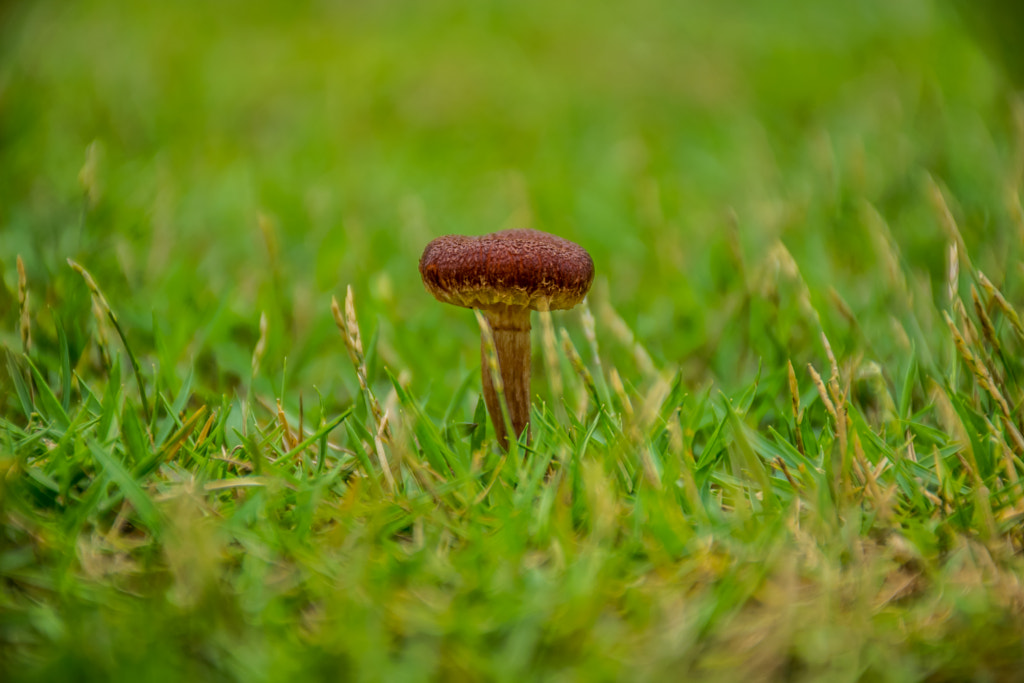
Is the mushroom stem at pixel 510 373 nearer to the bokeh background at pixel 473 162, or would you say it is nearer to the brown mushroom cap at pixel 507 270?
the brown mushroom cap at pixel 507 270

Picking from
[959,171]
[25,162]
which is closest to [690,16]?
[959,171]

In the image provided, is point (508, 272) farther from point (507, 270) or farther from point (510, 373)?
point (510, 373)

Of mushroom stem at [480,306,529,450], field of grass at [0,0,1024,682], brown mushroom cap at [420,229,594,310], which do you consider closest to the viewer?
field of grass at [0,0,1024,682]

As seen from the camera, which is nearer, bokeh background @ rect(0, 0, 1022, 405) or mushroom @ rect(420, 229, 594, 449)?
mushroom @ rect(420, 229, 594, 449)

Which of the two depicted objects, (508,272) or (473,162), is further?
(473,162)

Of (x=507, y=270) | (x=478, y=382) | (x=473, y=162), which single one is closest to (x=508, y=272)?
(x=507, y=270)

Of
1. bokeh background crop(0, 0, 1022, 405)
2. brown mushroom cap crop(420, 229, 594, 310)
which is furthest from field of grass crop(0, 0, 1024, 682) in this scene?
brown mushroom cap crop(420, 229, 594, 310)

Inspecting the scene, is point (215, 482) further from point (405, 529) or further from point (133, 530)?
point (405, 529)

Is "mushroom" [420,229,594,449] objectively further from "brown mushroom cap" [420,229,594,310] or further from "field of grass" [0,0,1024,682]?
"field of grass" [0,0,1024,682]

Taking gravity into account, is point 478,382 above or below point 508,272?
below
